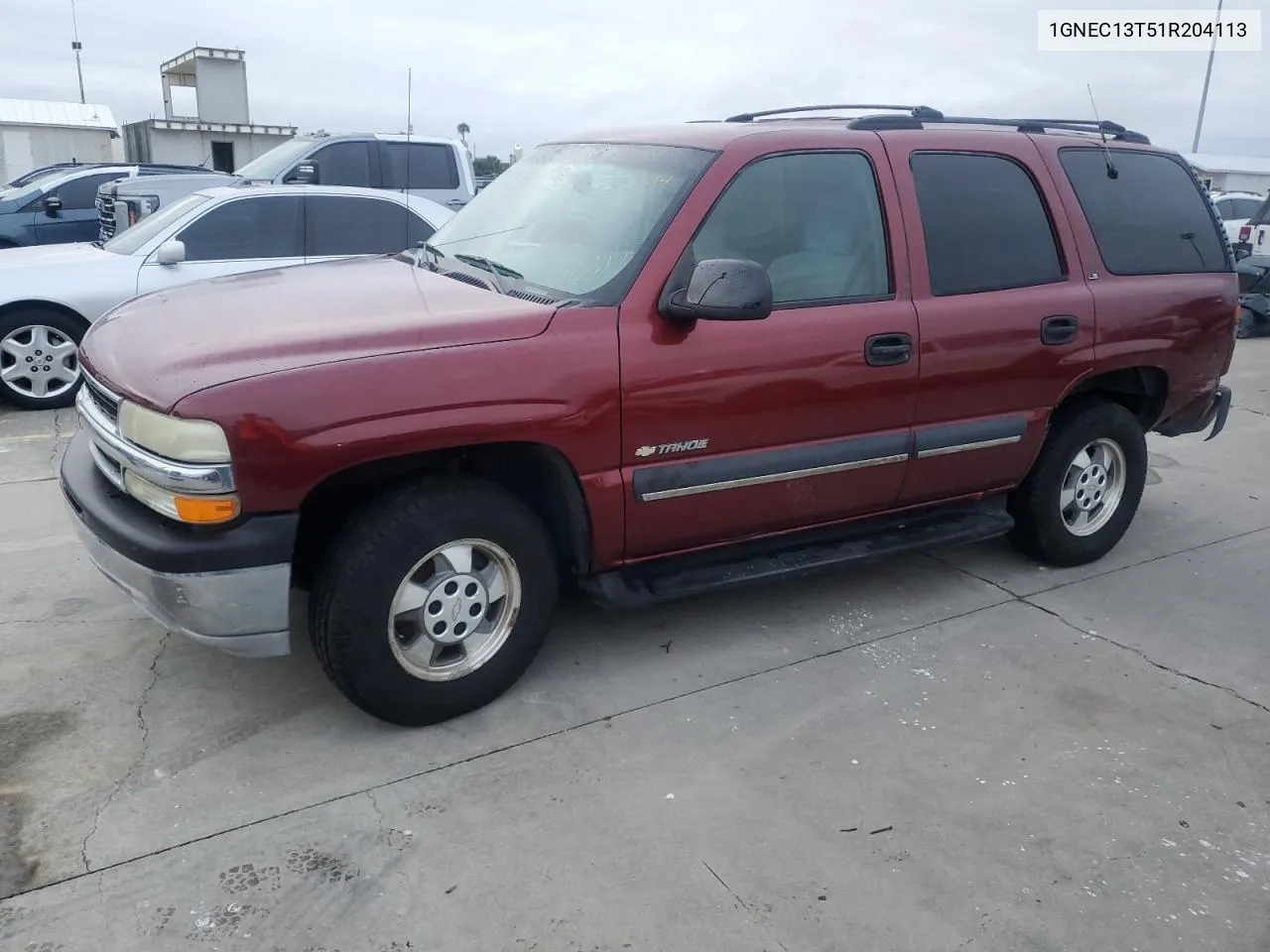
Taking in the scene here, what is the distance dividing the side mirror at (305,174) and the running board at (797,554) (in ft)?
22.6

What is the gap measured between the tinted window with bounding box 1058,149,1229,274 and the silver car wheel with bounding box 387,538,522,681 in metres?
3.02

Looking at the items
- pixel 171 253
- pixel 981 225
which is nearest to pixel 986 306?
pixel 981 225

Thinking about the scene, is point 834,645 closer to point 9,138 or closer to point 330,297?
point 330,297

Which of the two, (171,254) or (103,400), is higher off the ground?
(171,254)

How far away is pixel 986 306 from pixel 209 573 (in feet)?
9.92

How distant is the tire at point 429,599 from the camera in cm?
317

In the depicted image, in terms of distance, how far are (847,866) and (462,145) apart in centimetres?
1011

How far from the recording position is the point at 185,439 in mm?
2889

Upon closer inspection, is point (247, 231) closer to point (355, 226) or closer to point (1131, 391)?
point (355, 226)

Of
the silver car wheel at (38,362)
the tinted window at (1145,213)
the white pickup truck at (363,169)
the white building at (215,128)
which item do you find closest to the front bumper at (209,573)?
the tinted window at (1145,213)

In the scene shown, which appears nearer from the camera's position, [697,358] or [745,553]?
[697,358]

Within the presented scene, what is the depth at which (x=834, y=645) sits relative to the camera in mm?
4152

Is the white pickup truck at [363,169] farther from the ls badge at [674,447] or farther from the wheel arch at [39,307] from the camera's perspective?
the ls badge at [674,447]

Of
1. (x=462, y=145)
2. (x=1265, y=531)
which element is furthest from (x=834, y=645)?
(x=462, y=145)
